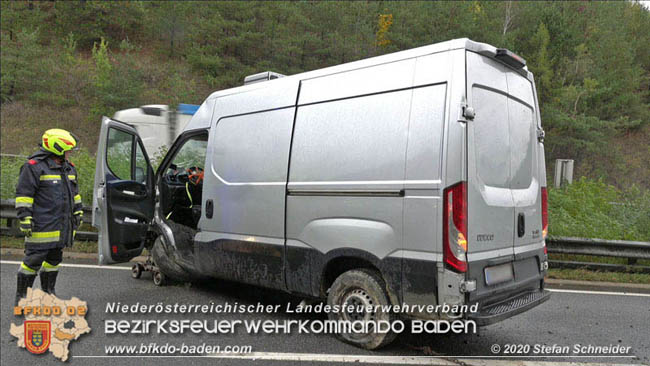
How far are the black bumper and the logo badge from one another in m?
3.44

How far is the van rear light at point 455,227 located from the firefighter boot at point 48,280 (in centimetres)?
404

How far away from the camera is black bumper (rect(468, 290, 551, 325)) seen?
3178 millimetres

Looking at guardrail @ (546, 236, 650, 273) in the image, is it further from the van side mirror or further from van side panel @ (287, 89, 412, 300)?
the van side mirror

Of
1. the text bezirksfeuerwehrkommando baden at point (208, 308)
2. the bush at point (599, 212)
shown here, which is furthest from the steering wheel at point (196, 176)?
the bush at point (599, 212)

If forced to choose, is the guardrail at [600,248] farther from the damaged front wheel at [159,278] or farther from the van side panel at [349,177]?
the damaged front wheel at [159,278]

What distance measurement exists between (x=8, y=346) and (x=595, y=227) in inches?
323

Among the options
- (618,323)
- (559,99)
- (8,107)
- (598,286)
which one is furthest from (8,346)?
(8,107)

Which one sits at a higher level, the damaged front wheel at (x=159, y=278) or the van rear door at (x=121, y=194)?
the van rear door at (x=121, y=194)

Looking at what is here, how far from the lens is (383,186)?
11.1ft

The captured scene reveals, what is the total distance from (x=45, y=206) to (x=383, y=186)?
134 inches

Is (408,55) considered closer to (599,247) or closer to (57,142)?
(57,142)

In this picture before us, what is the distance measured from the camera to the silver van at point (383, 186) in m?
3.18

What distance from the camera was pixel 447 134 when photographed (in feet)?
10.4

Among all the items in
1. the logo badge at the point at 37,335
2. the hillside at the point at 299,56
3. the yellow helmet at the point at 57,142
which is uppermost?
→ the hillside at the point at 299,56
